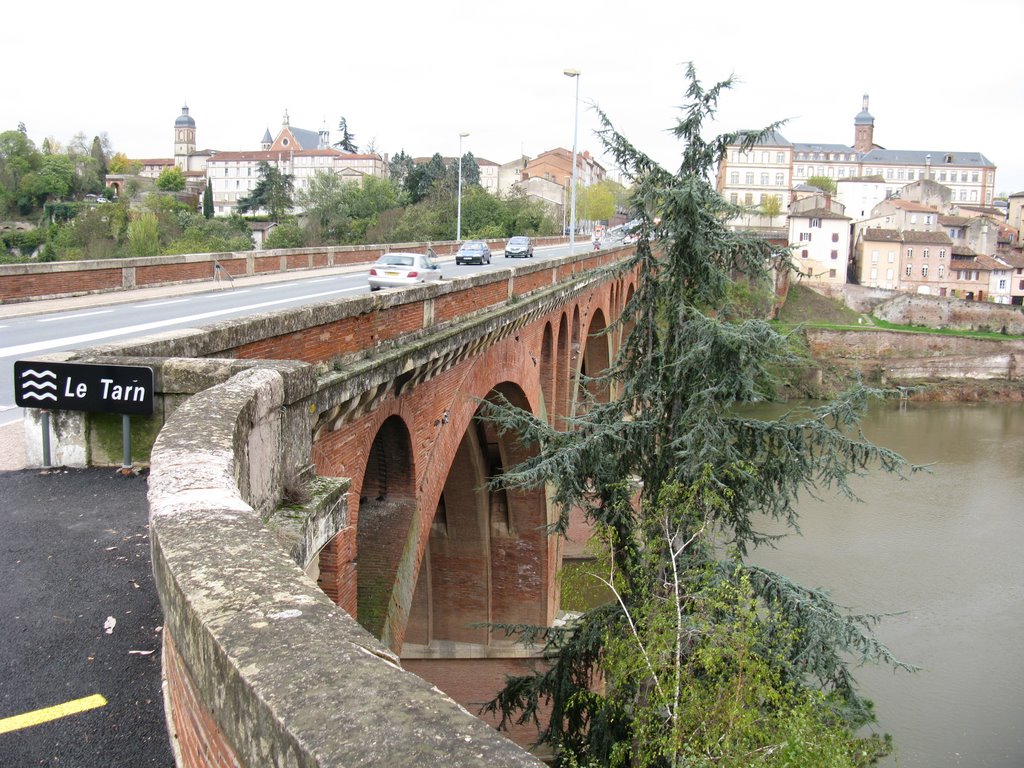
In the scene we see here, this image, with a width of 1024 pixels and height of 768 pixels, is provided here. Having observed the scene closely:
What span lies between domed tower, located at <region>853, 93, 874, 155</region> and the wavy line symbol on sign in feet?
469

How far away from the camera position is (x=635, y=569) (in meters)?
10.4

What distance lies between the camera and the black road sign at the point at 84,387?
15.9 feet

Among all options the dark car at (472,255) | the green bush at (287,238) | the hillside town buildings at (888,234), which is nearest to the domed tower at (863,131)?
the hillside town buildings at (888,234)

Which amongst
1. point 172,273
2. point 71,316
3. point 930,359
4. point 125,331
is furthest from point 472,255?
point 930,359

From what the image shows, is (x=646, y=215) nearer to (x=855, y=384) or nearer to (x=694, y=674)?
(x=855, y=384)

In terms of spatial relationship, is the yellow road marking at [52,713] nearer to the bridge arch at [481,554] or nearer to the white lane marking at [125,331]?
the white lane marking at [125,331]

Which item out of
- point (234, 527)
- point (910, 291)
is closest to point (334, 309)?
point (234, 527)

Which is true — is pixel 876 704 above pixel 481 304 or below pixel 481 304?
below

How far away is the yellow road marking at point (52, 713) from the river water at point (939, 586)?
35.5ft

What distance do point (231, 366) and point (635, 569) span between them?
21.9ft

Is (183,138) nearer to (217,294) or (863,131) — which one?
(863,131)

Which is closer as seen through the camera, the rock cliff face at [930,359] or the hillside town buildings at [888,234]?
the rock cliff face at [930,359]

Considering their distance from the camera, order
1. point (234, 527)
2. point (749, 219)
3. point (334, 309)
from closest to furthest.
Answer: point (234, 527), point (334, 309), point (749, 219)

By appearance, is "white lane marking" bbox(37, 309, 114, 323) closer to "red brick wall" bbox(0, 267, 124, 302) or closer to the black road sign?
"red brick wall" bbox(0, 267, 124, 302)
